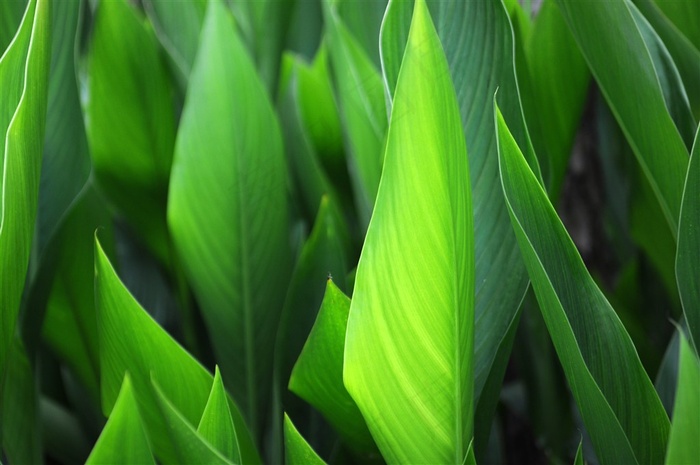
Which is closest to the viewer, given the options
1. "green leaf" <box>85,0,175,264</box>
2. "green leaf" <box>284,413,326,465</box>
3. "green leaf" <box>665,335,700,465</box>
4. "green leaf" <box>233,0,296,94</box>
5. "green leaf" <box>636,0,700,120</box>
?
"green leaf" <box>665,335,700,465</box>

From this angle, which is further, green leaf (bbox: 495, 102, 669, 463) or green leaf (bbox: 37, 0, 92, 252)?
green leaf (bbox: 37, 0, 92, 252)

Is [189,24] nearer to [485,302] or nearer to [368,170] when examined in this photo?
[368,170]

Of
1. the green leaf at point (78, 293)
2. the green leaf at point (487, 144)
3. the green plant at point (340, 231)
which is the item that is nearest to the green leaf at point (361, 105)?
the green plant at point (340, 231)

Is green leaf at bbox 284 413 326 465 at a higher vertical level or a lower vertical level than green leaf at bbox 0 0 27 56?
lower

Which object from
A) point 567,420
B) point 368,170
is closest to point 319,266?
point 368,170

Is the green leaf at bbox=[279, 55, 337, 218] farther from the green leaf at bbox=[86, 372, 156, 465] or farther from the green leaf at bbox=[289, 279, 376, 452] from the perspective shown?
the green leaf at bbox=[86, 372, 156, 465]

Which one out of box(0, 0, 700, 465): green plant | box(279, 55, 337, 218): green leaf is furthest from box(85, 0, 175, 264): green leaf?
box(279, 55, 337, 218): green leaf
